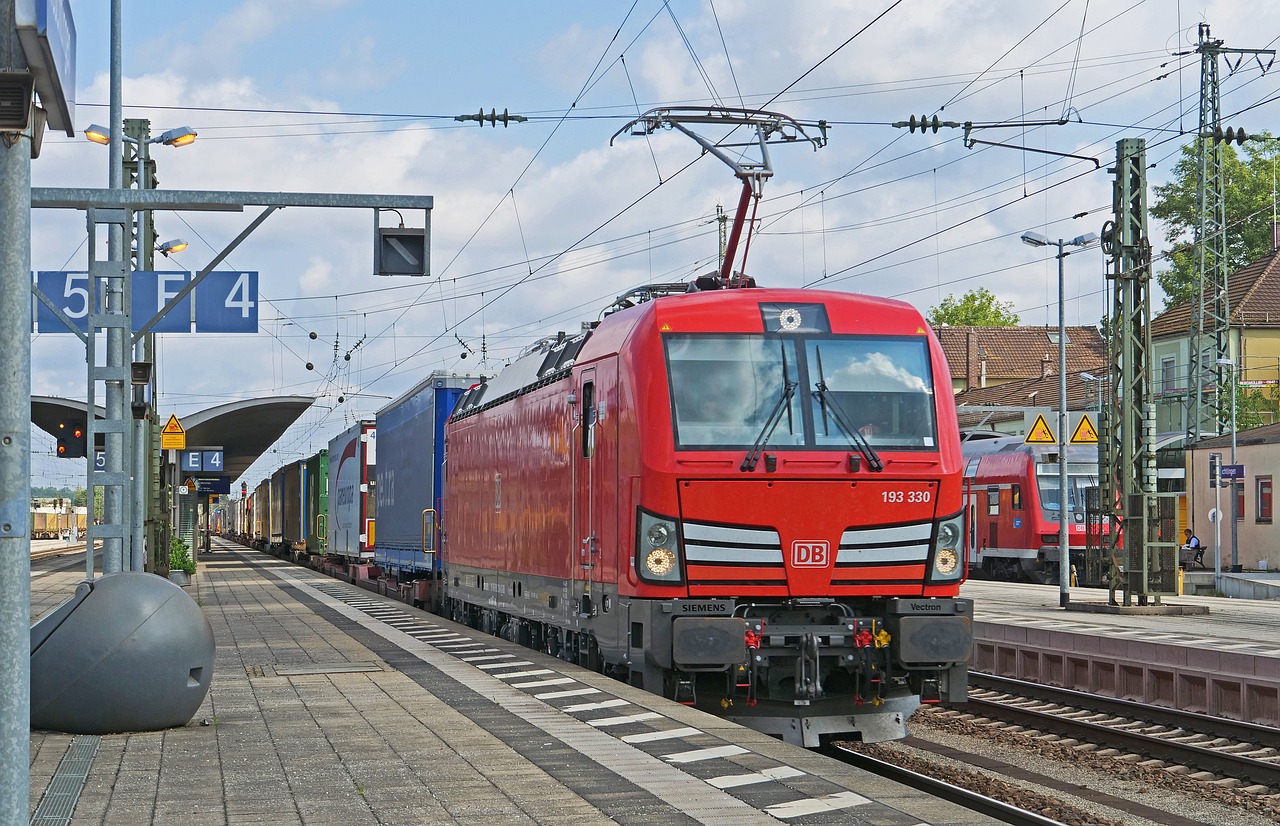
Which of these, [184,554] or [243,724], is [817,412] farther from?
[184,554]

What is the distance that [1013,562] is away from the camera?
134 ft

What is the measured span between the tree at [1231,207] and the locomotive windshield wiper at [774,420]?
5786 cm

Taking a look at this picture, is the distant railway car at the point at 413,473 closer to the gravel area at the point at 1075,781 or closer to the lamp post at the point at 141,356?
the lamp post at the point at 141,356

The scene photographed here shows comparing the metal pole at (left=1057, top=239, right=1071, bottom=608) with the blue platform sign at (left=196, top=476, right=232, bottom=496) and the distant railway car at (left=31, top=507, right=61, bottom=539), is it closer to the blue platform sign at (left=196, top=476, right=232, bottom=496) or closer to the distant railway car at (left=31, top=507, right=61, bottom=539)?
the blue platform sign at (left=196, top=476, right=232, bottom=496)

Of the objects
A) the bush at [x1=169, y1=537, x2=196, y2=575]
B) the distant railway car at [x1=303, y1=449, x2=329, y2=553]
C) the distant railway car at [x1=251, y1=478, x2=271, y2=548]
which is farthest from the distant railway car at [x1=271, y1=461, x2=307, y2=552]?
A: the bush at [x1=169, y1=537, x2=196, y2=575]

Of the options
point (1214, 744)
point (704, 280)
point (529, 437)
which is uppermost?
point (704, 280)

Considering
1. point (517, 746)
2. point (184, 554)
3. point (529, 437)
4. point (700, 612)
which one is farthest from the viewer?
point (184, 554)

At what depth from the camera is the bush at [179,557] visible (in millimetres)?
36594

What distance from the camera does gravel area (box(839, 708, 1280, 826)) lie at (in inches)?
410

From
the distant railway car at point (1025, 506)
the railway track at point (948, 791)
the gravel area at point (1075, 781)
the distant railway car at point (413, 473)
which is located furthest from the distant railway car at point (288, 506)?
the railway track at point (948, 791)

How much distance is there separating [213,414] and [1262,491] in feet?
92.2

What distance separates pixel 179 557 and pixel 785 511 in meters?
28.5

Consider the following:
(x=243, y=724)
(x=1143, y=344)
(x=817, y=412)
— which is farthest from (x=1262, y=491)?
(x=243, y=724)

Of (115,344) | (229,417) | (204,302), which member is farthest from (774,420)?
(229,417)
